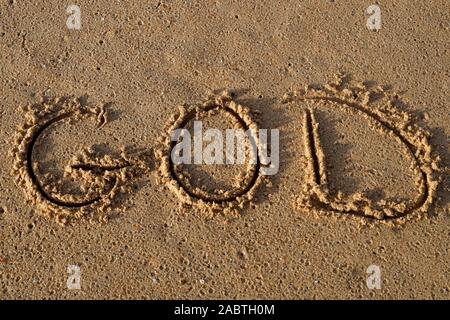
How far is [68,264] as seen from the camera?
2.28 metres

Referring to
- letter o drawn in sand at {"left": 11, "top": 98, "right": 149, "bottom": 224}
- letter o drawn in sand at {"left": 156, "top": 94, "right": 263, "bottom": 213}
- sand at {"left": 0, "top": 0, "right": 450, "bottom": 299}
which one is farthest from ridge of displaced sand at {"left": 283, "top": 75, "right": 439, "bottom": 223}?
letter o drawn in sand at {"left": 11, "top": 98, "right": 149, "bottom": 224}

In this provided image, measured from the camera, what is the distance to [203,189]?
7.75 feet

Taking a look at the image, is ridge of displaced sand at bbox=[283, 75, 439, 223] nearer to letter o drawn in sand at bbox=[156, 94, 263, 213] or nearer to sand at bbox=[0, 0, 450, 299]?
sand at bbox=[0, 0, 450, 299]

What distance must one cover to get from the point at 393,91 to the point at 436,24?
0.47 metres

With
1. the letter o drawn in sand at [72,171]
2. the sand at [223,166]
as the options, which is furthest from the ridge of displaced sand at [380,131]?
the letter o drawn in sand at [72,171]

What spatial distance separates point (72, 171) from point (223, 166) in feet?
2.42

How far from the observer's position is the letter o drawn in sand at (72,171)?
7.66 ft

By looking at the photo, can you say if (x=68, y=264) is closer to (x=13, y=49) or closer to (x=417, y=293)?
(x=13, y=49)

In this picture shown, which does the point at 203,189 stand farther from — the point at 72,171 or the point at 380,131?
the point at 380,131

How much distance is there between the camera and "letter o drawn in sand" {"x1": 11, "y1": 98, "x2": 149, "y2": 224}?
233cm

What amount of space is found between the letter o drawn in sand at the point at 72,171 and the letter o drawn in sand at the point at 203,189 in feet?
0.51

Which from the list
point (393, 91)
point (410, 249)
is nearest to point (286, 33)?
point (393, 91)

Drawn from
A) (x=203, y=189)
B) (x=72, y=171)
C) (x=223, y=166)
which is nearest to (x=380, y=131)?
(x=223, y=166)

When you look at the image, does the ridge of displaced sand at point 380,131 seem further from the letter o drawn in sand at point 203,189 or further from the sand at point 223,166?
the letter o drawn in sand at point 203,189
